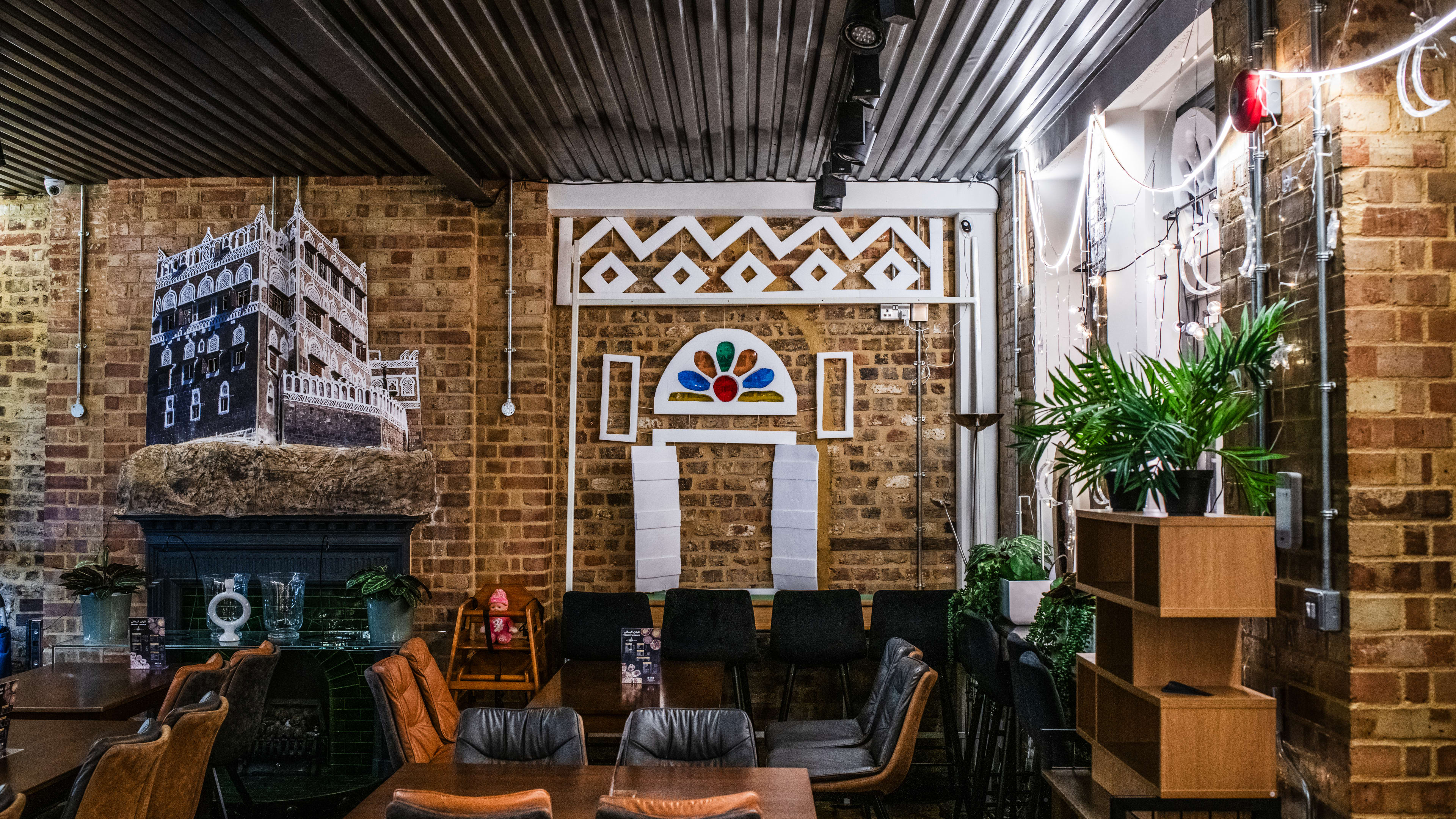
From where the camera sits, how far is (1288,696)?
9.08ft

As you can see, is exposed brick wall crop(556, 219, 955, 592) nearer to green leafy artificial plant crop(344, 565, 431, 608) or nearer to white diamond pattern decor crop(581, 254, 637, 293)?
white diamond pattern decor crop(581, 254, 637, 293)

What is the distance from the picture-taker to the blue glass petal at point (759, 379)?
19.2ft

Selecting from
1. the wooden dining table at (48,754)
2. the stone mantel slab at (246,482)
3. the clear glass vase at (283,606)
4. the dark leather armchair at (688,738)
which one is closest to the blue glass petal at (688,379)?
the stone mantel slab at (246,482)

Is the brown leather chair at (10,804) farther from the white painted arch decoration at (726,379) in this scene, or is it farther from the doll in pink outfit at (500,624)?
the white painted arch decoration at (726,379)

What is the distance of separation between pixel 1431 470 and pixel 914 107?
278cm

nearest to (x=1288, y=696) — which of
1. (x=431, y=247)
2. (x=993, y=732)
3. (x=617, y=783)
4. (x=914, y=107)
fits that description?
(x=993, y=732)

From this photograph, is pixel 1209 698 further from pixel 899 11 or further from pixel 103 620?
pixel 103 620

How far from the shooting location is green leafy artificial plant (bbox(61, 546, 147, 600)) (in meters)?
4.89

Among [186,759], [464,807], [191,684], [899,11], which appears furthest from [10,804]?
[899,11]

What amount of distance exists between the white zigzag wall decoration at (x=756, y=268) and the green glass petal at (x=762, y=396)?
1.83ft

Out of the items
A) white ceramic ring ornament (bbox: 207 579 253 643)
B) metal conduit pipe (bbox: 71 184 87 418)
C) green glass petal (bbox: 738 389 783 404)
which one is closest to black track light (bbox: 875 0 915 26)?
green glass petal (bbox: 738 389 783 404)

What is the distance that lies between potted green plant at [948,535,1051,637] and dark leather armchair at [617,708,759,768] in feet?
5.50

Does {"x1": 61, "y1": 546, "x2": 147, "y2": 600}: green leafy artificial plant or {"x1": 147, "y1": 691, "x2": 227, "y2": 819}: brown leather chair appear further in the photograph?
{"x1": 61, "y1": 546, "x2": 147, "y2": 600}: green leafy artificial plant

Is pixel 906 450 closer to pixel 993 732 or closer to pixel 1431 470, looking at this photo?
pixel 993 732
